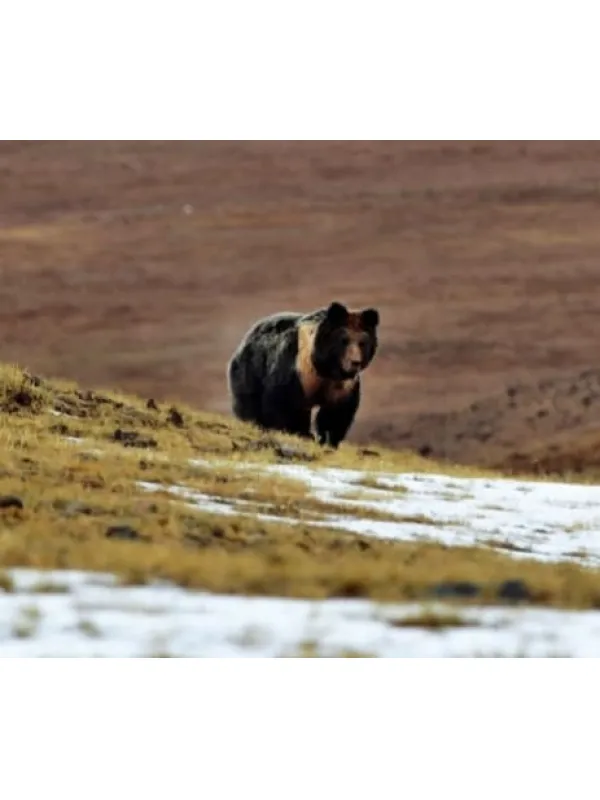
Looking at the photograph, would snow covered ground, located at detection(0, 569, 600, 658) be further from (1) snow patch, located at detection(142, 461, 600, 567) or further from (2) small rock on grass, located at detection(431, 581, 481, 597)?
(1) snow patch, located at detection(142, 461, 600, 567)

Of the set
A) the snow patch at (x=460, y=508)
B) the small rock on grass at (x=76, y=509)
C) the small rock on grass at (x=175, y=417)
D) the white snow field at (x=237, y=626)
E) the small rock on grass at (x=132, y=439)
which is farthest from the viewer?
the small rock on grass at (x=175, y=417)

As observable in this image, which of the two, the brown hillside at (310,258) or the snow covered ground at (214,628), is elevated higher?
the brown hillside at (310,258)

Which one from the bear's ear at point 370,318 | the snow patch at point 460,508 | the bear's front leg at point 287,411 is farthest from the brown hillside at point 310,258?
the snow patch at point 460,508

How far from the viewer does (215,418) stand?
17.1ft

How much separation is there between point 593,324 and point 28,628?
7.56 feet

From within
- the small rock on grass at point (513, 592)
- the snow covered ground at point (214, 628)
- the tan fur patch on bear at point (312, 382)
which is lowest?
the snow covered ground at point (214, 628)

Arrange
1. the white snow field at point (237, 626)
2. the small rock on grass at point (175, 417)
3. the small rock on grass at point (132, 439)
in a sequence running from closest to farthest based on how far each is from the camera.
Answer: the white snow field at point (237, 626) < the small rock on grass at point (132, 439) < the small rock on grass at point (175, 417)

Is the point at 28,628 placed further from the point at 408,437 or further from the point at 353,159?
the point at 353,159

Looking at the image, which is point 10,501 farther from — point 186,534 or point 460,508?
point 460,508

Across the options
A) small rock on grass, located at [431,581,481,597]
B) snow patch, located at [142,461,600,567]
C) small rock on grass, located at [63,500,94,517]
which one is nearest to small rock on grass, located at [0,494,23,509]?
small rock on grass, located at [63,500,94,517]

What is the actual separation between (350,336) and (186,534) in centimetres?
124

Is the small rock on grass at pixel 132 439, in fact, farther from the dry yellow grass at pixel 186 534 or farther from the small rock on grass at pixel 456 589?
the small rock on grass at pixel 456 589

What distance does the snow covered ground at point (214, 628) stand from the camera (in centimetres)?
413

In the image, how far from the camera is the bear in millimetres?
5258
